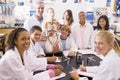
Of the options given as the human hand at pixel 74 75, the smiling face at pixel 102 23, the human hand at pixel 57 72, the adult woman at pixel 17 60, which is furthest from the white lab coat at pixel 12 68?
the smiling face at pixel 102 23

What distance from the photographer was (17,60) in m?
1.77

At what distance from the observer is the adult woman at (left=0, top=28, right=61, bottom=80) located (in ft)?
5.72

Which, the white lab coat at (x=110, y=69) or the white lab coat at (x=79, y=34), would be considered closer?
the white lab coat at (x=110, y=69)

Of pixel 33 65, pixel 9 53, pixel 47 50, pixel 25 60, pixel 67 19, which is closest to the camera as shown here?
pixel 9 53

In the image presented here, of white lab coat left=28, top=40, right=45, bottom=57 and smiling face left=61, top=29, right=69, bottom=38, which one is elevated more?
smiling face left=61, top=29, right=69, bottom=38

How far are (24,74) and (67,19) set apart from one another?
81.3 inches

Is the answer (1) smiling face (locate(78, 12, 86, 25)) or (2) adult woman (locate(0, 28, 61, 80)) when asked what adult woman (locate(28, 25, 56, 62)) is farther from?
(1) smiling face (locate(78, 12, 86, 25))

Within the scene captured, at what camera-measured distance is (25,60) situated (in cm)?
202

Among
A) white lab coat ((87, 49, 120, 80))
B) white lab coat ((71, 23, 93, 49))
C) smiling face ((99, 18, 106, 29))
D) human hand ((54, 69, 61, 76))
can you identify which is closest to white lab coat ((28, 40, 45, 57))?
human hand ((54, 69, 61, 76))

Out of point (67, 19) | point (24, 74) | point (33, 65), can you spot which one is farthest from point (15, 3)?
point (24, 74)

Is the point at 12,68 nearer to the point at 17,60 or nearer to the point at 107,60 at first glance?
the point at 17,60

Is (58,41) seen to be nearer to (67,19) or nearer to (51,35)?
(51,35)

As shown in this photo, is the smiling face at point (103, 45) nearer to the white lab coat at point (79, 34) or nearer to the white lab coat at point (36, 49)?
the white lab coat at point (36, 49)

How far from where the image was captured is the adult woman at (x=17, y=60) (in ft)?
5.72
